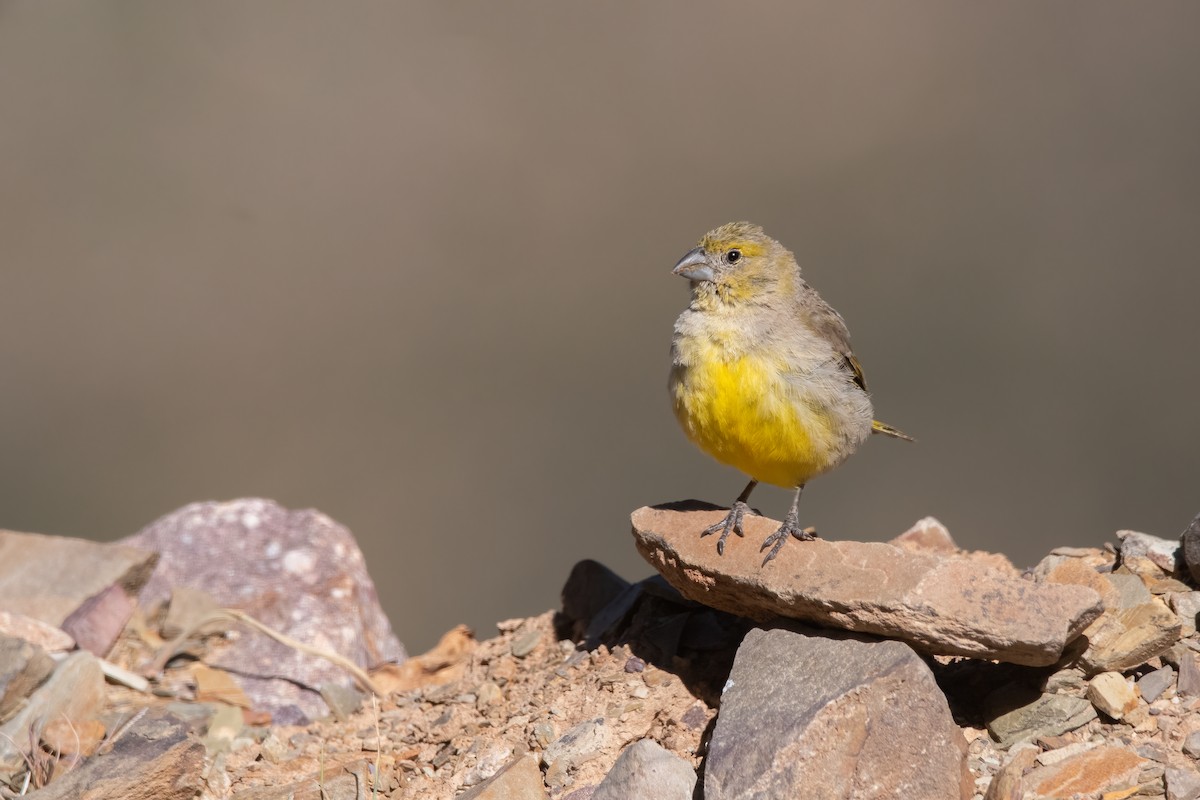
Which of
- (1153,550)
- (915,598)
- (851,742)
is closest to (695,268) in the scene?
(915,598)

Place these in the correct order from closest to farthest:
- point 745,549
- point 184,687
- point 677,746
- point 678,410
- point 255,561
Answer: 1. point 677,746
2. point 745,549
3. point 678,410
4. point 184,687
5. point 255,561

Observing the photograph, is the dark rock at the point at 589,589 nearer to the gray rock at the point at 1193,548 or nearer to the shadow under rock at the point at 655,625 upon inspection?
the shadow under rock at the point at 655,625

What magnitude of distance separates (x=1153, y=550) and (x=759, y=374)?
1.99 m

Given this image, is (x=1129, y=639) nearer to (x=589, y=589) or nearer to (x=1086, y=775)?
(x=1086, y=775)

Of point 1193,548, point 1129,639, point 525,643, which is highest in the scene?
point 1193,548

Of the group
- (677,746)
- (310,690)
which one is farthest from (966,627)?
(310,690)

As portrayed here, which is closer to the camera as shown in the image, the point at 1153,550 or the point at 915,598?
the point at 915,598

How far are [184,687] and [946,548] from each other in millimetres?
4039

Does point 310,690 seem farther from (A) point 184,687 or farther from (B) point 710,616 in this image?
(B) point 710,616

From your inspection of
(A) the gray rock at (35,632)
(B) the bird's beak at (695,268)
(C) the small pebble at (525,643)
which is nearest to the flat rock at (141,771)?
(A) the gray rock at (35,632)

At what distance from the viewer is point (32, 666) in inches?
218

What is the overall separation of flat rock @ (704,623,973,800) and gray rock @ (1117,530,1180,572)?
6.44 ft

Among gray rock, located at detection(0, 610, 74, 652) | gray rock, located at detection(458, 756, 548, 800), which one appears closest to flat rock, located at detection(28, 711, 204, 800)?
gray rock, located at detection(458, 756, 548, 800)

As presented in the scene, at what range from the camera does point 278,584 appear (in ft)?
22.7
